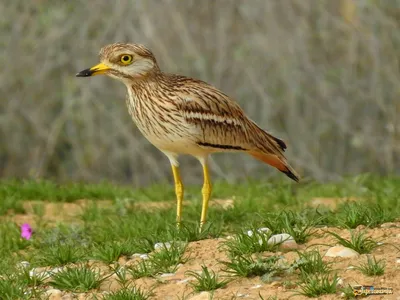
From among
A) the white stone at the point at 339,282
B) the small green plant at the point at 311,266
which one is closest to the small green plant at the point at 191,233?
the small green plant at the point at 311,266

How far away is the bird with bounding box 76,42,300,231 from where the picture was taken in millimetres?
7547

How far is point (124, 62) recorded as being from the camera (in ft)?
25.2

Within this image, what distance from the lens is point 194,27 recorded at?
14.4m

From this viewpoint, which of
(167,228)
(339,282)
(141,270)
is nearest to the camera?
(339,282)

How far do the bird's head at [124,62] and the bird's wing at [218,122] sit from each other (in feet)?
1.24

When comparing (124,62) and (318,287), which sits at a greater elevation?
(124,62)

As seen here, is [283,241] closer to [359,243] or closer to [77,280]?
[359,243]

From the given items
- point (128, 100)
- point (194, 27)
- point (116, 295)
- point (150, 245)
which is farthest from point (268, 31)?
point (116, 295)

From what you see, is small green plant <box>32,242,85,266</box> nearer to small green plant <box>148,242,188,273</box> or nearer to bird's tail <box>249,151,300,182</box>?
small green plant <box>148,242,188,273</box>

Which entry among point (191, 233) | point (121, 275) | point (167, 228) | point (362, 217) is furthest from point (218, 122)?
point (121, 275)

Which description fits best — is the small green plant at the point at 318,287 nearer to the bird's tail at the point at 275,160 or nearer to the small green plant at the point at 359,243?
the small green plant at the point at 359,243

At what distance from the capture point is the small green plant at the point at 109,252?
6.57 metres

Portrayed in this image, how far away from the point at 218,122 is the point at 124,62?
0.91 m

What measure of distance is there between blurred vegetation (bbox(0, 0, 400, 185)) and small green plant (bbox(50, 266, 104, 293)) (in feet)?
24.6
